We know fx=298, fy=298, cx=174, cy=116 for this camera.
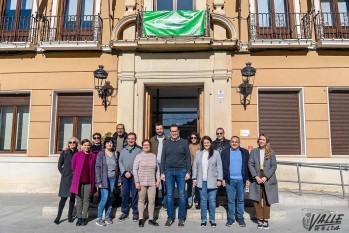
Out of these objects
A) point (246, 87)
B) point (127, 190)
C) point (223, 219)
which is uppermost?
point (246, 87)

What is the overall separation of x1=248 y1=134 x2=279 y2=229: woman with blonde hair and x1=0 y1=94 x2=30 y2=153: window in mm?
7361

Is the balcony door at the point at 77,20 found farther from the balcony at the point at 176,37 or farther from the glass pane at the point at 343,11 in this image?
the glass pane at the point at 343,11

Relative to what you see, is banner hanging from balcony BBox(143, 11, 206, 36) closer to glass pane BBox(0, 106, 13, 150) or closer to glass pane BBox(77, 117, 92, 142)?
glass pane BBox(77, 117, 92, 142)

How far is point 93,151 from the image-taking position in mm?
6188

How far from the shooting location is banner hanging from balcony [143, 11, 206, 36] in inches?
350

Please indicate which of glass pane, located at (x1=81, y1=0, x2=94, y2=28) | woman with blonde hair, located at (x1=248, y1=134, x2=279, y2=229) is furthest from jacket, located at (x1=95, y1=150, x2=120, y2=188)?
glass pane, located at (x1=81, y1=0, x2=94, y2=28)

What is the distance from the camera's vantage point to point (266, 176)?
540 cm

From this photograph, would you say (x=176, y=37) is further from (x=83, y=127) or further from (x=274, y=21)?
(x=83, y=127)

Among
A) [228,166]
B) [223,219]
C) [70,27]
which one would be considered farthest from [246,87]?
[70,27]

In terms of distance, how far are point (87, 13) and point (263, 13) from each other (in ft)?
18.9

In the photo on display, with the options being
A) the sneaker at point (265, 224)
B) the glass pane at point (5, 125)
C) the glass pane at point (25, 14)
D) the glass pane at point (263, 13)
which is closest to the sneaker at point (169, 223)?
the sneaker at point (265, 224)

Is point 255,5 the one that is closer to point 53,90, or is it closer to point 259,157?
point 259,157

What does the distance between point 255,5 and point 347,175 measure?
5.83m

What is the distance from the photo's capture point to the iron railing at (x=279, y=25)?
9.16 m
